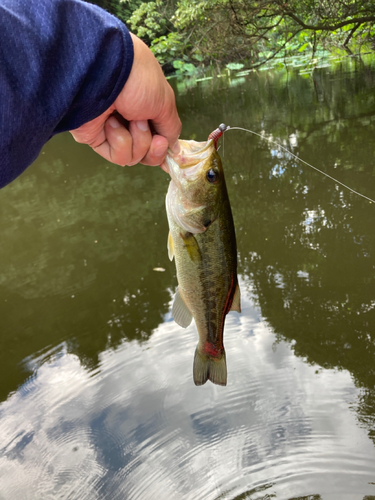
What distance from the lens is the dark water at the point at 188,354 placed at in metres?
2.89

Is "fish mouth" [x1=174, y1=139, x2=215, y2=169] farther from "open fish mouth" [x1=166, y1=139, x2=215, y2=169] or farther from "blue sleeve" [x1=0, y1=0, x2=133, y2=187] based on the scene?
"blue sleeve" [x1=0, y1=0, x2=133, y2=187]

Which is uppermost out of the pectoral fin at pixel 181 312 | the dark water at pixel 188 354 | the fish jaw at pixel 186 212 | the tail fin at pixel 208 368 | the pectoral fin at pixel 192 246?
the fish jaw at pixel 186 212

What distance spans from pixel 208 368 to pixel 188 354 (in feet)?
5.19

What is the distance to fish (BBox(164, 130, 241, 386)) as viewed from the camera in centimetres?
→ 198

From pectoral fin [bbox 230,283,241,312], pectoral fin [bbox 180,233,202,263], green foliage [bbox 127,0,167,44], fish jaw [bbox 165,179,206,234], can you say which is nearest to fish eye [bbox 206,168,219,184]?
fish jaw [bbox 165,179,206,234]

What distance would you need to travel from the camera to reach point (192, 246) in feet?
6.84

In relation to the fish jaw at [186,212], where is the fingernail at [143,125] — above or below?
above

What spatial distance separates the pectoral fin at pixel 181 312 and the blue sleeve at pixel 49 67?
119cm

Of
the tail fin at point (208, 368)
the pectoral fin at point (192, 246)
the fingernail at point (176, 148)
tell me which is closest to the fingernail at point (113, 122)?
the fingernail at point (176, 148)

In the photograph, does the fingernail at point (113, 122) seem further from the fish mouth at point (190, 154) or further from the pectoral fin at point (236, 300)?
the pectoral fin at point (236, 300)

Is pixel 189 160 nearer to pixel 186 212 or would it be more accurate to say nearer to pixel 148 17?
pixel 186 212

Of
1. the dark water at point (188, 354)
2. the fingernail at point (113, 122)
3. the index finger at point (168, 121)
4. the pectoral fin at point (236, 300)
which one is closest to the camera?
the index finger at point (168, 121)

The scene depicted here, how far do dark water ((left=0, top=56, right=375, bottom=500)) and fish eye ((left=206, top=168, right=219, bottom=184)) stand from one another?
1.97 metres

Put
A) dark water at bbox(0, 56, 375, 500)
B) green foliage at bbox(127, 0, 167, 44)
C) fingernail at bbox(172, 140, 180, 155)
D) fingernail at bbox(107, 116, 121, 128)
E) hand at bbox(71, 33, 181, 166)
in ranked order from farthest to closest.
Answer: green foliage at bbox(127, 0, 167, 44)
dark water at bbox(0, 56, 375, 500)
fingernail at bbox(172, 140, 180, 155)
fingernail at bbox(107, 116, 121, 128)
hand at bbox(71, 33, 181, 166)
